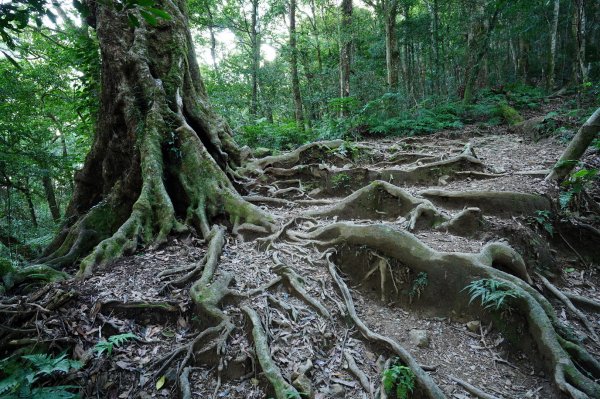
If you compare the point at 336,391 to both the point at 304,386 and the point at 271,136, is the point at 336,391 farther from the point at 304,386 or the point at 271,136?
the point at 271,136

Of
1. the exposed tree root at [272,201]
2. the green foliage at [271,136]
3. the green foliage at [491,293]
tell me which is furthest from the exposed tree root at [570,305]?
the green foliage at [271,136]

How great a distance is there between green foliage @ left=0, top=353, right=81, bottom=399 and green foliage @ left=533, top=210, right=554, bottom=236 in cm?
639

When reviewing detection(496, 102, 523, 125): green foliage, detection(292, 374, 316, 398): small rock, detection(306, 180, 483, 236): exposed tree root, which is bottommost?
detection(292, 374, 316, 398): small rock

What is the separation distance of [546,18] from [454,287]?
59.9 feet

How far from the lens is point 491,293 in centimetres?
383

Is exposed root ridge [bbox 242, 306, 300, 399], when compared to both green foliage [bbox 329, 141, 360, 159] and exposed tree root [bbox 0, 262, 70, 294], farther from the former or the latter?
green foliage [bbox 329, 141, 360, 159]

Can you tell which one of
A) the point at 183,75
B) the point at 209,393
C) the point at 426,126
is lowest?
the point at 209,393

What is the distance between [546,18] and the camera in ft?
52.1

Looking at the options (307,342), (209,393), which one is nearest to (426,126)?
(307,342)

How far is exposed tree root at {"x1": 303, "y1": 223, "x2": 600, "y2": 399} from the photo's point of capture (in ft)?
10.6

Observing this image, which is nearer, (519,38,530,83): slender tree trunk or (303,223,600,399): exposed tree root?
(303,223,600,399): exposed tree root

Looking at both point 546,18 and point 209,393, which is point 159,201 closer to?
point 209,393

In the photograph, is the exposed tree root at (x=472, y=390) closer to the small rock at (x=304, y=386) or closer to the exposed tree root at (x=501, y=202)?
the small rock at (x=304, y=386)

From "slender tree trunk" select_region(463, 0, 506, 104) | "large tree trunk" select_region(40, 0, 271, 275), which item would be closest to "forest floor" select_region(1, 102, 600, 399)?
"large tree trunk" select_region(40, 0, 271, 275)
